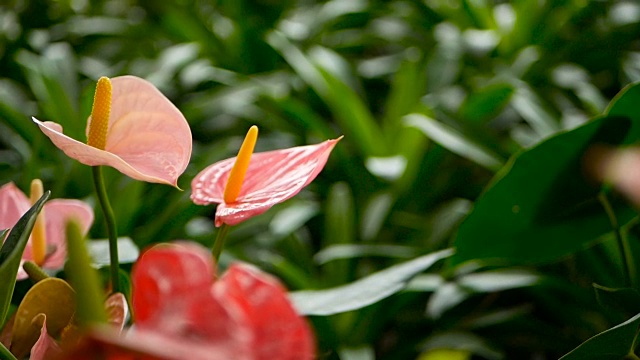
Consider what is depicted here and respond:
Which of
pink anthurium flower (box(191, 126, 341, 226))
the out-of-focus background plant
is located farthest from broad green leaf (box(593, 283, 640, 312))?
pink anthurium flower (box(191, 126, 341, 226))

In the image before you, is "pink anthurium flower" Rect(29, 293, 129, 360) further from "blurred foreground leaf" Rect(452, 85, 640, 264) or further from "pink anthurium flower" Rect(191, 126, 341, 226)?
"blurred foreground leaf" Rect(452, 85, 640, 264)

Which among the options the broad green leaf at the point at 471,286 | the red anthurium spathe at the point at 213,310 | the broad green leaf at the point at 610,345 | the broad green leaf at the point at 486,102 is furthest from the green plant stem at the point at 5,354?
the broad green leaf at the point at 486,102

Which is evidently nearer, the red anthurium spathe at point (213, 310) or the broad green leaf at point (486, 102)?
the red anthurium spathe at point (213, 310)

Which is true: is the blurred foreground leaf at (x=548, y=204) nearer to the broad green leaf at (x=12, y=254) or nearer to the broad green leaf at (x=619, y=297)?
the broad green leaf at (x=619, y=297)

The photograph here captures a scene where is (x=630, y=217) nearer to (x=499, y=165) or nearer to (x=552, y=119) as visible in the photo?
(x=499, y=165)

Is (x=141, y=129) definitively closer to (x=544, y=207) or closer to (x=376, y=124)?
(x=544, y=207)
